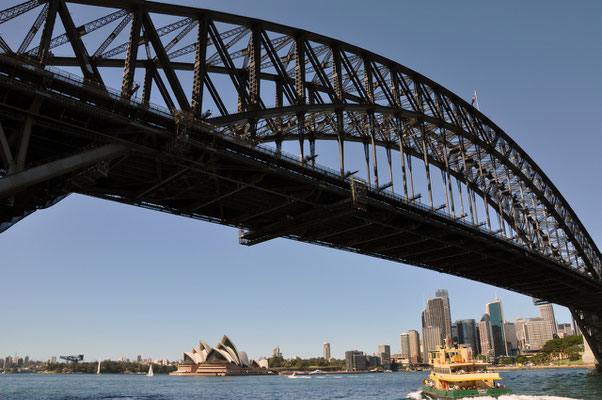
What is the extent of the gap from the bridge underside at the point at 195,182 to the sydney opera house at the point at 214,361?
12817cm

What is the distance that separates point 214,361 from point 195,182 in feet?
489

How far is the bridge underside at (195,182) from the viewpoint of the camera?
22625mm

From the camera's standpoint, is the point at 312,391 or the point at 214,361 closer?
the point at 312,391

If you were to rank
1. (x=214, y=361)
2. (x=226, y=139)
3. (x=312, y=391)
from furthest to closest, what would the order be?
1. (x=214, y=361)
2. (x=312, y=391)
3. (x=226, y=139)

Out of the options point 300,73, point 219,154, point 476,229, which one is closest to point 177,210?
point 219,154

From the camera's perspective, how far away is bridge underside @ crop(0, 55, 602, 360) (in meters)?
22.6

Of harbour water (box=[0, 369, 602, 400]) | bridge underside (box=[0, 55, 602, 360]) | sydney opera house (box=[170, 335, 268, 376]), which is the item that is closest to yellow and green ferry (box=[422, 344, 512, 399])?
harbour water (box=[0, 369, 602, 400])

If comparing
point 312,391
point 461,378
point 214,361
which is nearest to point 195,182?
point 461,378

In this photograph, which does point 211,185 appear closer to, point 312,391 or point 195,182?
point 195,182

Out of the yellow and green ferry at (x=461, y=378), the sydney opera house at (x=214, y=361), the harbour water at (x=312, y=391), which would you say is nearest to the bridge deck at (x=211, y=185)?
the yellow and green ferry at (x=461, y=378)

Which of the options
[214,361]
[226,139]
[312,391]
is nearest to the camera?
[226,139]

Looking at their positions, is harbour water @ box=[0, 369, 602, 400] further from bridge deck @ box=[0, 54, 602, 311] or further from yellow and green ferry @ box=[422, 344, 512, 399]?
bridge deck @ box=[0, 54, 602, 311]

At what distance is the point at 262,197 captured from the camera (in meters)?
35.6

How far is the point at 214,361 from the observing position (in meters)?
168
